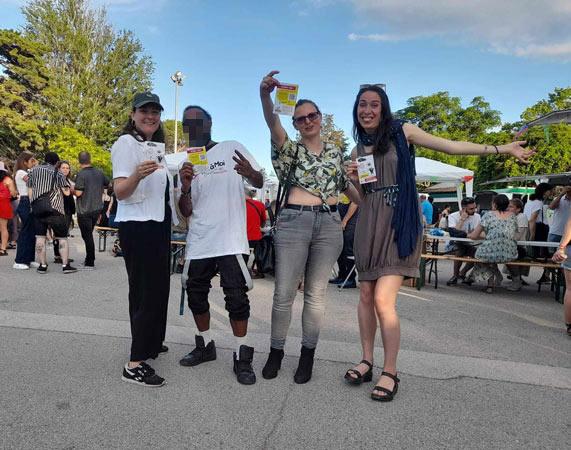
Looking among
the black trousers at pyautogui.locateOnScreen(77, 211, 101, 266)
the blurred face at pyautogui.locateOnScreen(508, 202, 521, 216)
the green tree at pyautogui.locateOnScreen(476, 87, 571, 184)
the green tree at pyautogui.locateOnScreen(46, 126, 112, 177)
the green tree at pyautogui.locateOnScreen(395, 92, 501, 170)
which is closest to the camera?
the blurred face at pyautogui.locateOnScreen(508, 202, 521, 216)

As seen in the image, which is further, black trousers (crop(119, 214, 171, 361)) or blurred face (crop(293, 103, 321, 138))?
blurred face (crop(293, 103, 321, 138))

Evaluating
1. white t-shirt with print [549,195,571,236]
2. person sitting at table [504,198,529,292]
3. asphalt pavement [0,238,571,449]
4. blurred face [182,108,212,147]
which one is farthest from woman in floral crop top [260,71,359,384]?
white t-shirt with print [549,195,571,236]

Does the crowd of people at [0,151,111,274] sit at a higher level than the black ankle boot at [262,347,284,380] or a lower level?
higher

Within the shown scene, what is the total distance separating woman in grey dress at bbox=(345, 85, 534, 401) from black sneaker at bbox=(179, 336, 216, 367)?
109cm

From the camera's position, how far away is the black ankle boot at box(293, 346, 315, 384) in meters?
3.18

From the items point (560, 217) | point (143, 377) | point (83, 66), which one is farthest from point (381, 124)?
point (83, 66)

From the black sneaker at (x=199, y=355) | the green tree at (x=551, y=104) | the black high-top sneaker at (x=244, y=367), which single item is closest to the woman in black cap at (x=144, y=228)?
the black sneaker at (x=199, y=355)

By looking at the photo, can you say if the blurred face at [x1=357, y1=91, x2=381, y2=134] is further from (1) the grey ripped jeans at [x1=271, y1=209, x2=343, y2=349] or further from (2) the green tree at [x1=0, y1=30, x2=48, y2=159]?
(2) the green tree at [x1=0, y1=30, x2=48, y2=159]

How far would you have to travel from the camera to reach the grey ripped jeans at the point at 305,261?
3158 mm

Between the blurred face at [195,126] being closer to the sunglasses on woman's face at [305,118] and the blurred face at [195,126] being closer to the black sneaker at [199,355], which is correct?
the sunglasses on woman's face at [305,118]

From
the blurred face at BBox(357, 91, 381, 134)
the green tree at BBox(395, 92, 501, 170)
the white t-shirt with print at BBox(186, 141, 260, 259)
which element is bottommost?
the white t-shirt with print at BBox(186, 141, 260, 259)

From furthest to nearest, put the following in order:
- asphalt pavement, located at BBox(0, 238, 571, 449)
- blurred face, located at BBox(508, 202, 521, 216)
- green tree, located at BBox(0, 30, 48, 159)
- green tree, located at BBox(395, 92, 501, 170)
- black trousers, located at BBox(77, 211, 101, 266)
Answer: green tree, located at BBox(395, 92, 501, 170), green tree, located at BBox(0, 30, 48, 159), black trousers, located at BBox(77, 211, 101, 266), blurred face, located at BBox(508, 202, 521, 216), asphalt pavement, located at BBox(0, 238, 571, 449)

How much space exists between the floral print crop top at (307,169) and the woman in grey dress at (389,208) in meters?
0.15

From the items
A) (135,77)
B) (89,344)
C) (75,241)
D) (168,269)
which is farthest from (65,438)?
(135,77)
